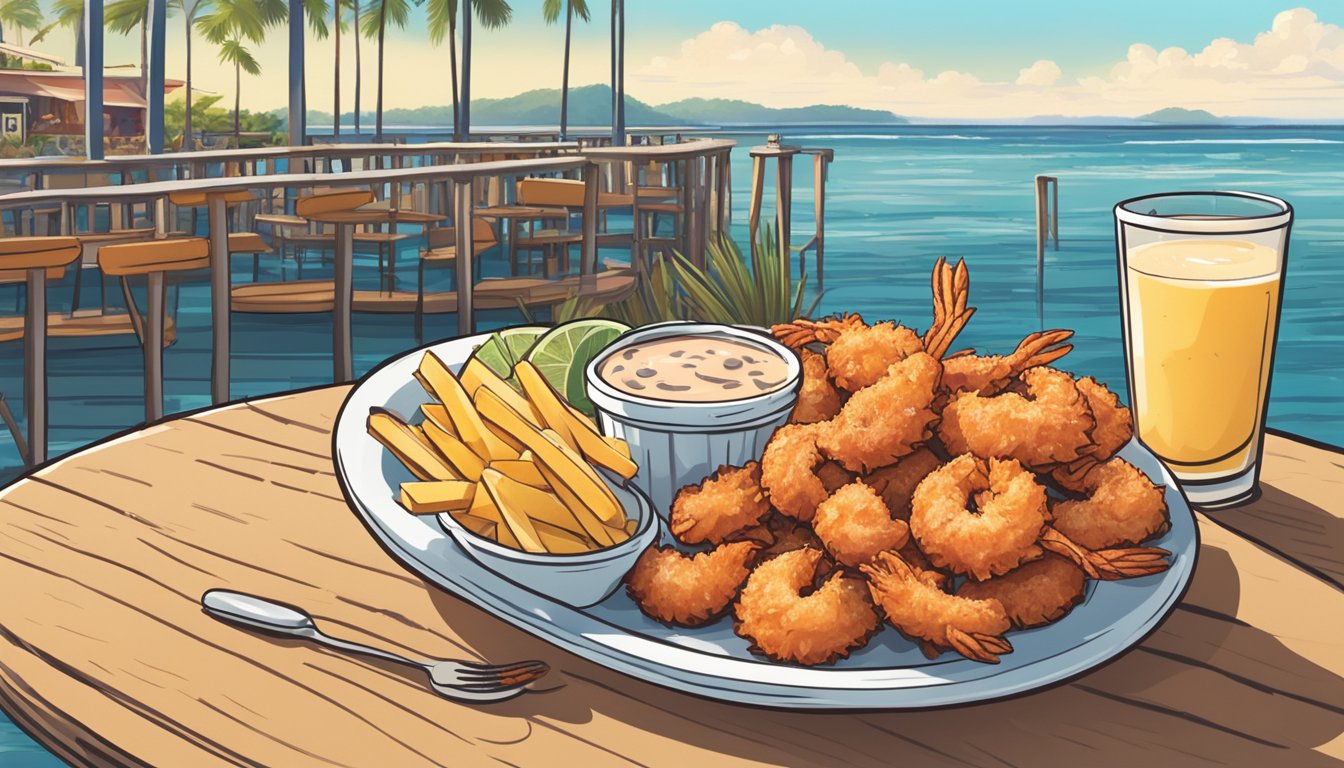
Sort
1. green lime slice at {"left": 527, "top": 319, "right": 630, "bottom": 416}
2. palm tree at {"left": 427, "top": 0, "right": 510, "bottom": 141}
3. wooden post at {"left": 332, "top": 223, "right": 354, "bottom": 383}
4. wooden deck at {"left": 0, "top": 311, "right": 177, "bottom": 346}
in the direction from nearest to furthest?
1. green lime slice at {"left": 527, "top": 319, "right": 630, "bottom": 416}
2. wooden post at {"left": 332, "top": 223, "right": 354, "bottom": 383}
3. wooden deck at {"left": 0, "top": 311, "right": 177, "bottom": 346}
4. palm tree at {"left": 427, "top": 0, "right": 510, "bottom": 141}

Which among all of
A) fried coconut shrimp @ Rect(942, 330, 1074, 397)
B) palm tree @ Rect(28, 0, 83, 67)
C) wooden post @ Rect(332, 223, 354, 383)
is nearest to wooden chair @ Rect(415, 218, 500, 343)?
wooden post @ Rect(332, 223, 354, 383)

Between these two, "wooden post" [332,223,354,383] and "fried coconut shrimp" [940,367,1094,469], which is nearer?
"fried coconut shrimp" [940,367,1094,469]

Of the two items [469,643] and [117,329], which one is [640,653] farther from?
[117,329]

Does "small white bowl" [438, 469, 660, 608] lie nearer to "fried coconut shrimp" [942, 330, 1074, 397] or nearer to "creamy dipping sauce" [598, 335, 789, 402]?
"creamy dipping sauce" [598, 335, 789, 402]

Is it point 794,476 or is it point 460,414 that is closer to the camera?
point 794,476

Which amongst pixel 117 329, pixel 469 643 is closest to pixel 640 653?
pixel 469 643

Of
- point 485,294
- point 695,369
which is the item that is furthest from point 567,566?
point 485,294

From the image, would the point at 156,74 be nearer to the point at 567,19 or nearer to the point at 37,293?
the point at 37,293
